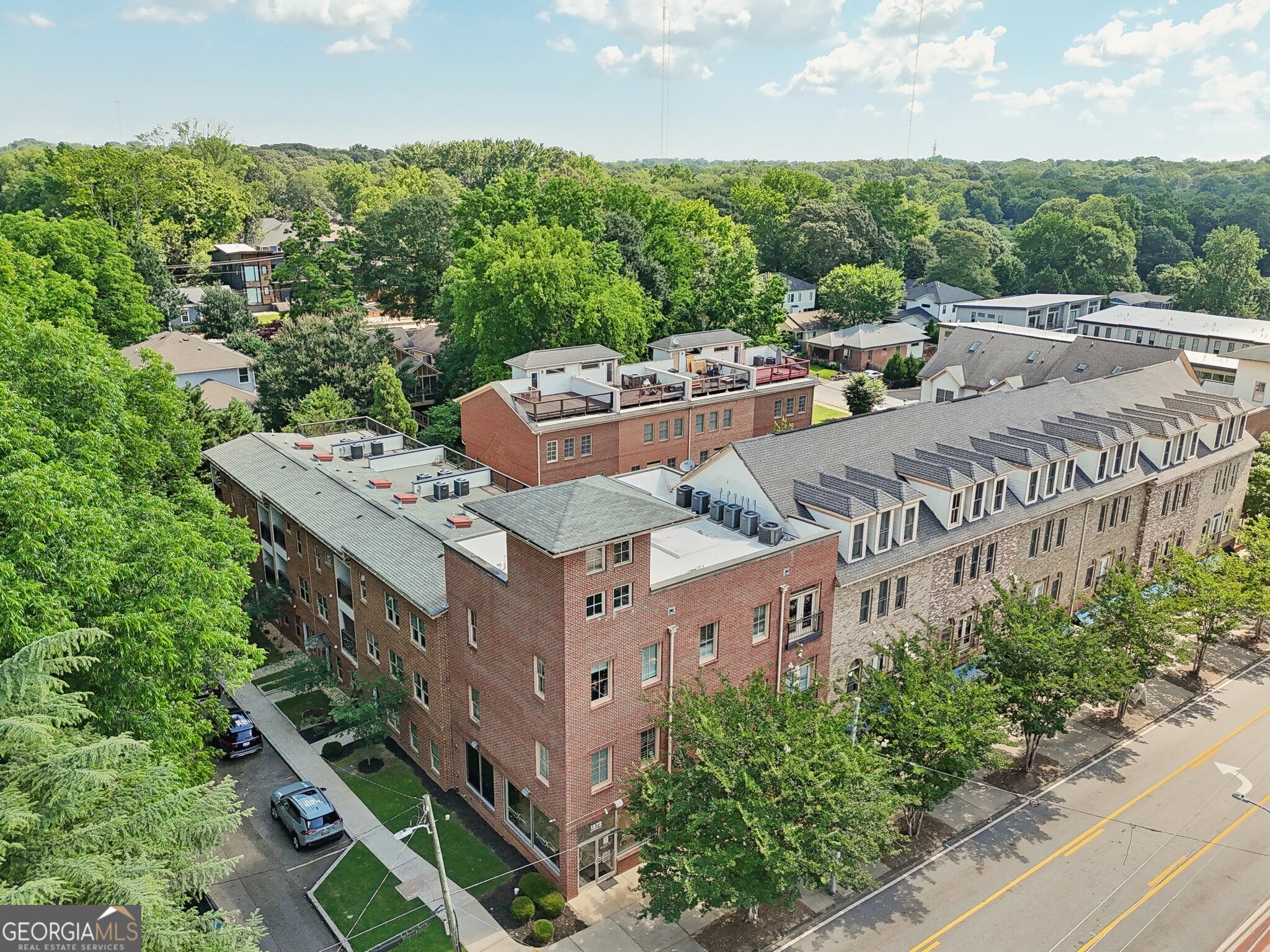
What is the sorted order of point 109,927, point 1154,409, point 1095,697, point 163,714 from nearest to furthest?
point 109,927
point 163,714
point 1095,697
point 1154,409

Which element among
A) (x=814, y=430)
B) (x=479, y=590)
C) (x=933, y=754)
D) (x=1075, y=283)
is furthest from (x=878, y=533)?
(x=1075, y=283)

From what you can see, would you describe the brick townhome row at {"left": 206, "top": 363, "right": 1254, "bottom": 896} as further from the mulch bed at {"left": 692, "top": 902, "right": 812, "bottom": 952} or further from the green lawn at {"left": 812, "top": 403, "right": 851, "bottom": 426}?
the green lawn at {"left": 812, "top": 403, "right": 851, "bottom": 426}

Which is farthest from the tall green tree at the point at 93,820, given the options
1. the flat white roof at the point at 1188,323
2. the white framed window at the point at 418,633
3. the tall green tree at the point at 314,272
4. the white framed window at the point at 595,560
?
the flat white roof at the point at 1188,323

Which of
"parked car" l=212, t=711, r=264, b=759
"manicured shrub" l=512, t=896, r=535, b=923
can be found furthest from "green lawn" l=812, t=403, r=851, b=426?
"manicured shrub" l=512, t=896, r=535, b=923

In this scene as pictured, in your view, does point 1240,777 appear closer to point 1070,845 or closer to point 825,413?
point 1070,845

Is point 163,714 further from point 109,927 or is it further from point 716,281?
point 716,281

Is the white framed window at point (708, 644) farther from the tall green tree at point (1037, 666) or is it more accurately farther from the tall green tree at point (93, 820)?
the tall green tree at point (93, 820)
